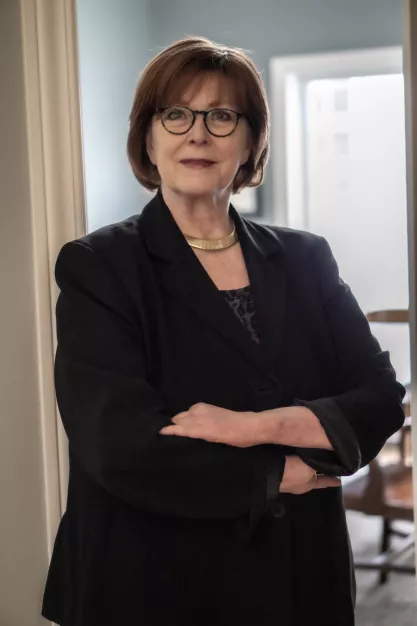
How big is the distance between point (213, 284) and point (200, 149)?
21 centimetres

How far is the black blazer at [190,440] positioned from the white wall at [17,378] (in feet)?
0.84

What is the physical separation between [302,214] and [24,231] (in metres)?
1.87

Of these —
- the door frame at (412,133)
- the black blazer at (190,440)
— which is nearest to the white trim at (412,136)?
the door frame at (412,133)

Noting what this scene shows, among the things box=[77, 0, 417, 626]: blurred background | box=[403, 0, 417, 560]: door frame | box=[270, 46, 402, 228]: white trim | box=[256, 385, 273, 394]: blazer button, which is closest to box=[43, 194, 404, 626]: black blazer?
box=[256, 385, 273, 394]: blazer button

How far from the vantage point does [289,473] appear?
43.6 inches

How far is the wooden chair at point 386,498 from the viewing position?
2.31m

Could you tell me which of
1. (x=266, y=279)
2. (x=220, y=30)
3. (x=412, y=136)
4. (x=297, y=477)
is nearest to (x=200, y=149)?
(x=266, y=279)

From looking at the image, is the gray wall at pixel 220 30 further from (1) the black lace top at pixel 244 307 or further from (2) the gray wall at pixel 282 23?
(1) the black lace top at pixel 244 307

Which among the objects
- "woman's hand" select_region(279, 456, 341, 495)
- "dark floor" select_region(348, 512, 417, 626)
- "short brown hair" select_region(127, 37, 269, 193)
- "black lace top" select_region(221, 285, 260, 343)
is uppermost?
"short brown hair" select_region(127, 37, 269, 193)

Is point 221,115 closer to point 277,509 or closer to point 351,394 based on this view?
point 351,394

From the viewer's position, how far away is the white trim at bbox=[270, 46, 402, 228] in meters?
2.87

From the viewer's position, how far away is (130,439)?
3.44ft

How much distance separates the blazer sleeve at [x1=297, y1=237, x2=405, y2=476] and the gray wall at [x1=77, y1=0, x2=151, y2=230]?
963 millimetres

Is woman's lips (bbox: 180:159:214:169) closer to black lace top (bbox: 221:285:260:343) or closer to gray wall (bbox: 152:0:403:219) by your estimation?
black lace top (bbox: 221:285:260:343)
